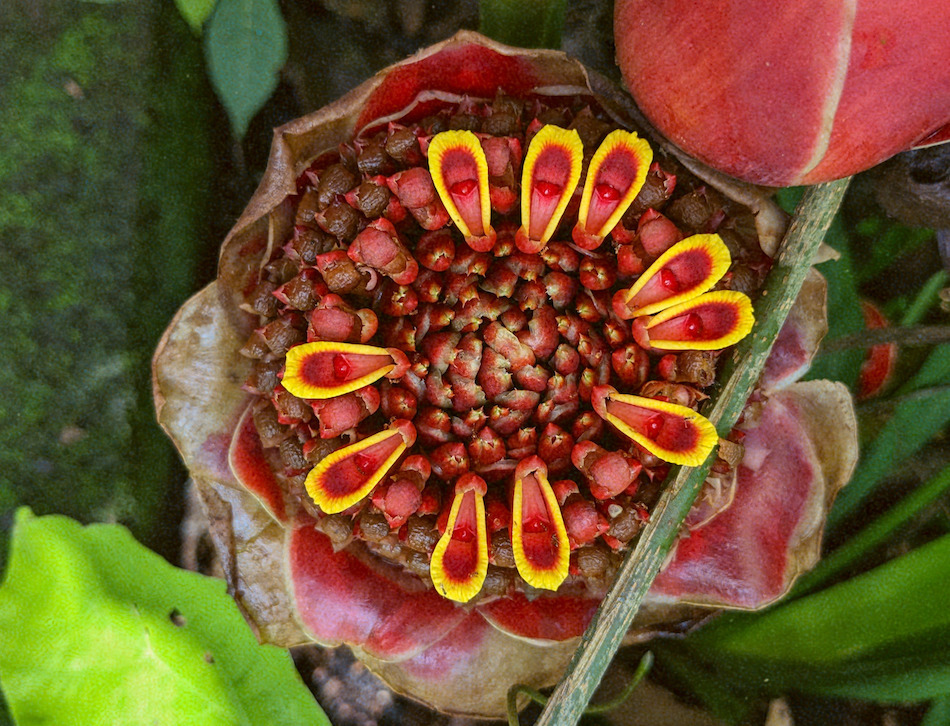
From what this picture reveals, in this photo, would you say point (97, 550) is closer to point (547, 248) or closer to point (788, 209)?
point (547, 248)

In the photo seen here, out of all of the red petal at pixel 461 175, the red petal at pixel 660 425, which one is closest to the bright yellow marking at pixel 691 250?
the red petal at pixel 660 425

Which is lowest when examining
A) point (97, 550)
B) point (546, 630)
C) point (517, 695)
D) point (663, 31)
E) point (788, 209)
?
point (517, 695)

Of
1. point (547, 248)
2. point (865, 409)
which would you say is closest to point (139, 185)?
point (547, 248)

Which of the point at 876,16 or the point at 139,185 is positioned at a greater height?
the point at 876,16

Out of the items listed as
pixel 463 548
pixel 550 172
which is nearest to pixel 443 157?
pixel 550 172

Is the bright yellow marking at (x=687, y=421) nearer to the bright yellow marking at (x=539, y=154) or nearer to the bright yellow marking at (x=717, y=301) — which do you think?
the bright yellow marking at (x=717, y=301)

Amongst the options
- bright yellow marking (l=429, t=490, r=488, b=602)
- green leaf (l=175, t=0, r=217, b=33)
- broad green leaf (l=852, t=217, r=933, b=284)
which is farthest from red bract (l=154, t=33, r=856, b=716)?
broad green leaf (l=852, t=217, r=933, b=284)

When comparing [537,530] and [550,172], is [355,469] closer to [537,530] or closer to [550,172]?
[537,530]
